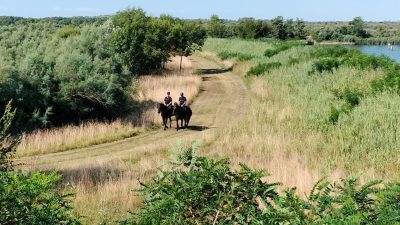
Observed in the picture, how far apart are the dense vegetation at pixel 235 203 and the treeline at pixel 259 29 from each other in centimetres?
8071

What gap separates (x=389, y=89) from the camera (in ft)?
69.5

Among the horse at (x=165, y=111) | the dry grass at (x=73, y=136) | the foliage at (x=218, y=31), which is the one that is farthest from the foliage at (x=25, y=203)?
the foliage at (x=218, y=31)

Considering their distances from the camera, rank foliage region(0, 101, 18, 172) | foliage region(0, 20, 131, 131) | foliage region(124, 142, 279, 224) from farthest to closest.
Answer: foliage region(0, 20, 131, 131), foliage region(0, 101, 18, 172), foliage region(124, 142, 279, 224)

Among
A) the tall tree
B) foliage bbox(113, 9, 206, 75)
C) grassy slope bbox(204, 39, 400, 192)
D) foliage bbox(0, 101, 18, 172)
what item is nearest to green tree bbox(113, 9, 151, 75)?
foliage bbox(113, 9, 206, 75)

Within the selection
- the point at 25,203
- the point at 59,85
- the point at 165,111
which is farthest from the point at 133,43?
the point at 25,203

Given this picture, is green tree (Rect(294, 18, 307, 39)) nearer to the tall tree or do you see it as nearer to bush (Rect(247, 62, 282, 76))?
the tall tree

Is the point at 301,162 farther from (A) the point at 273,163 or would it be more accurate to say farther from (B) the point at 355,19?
(B) the point at 355,19

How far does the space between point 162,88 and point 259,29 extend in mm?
58345

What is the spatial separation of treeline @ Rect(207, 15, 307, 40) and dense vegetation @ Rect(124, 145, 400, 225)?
80.7 metres

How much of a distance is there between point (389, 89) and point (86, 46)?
54.5ft

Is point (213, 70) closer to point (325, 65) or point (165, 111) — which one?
point (325, 65)

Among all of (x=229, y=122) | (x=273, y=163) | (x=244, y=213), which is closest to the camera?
(x=244, y=213)

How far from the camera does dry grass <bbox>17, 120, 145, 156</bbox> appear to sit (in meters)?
17.5

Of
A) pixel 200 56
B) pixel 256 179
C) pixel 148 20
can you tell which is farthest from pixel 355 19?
pixel 256 179
